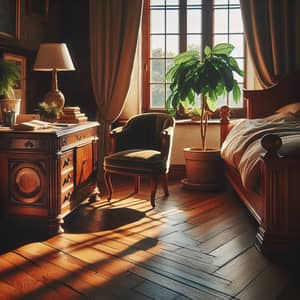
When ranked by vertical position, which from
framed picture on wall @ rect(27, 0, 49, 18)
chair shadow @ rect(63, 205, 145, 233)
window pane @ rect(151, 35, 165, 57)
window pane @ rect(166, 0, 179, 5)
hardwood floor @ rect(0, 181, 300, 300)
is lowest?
hardwood floor @ rect(0, 181, 300, 300)

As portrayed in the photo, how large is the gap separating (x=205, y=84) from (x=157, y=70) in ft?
3.40

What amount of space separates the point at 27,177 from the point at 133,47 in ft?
7.06

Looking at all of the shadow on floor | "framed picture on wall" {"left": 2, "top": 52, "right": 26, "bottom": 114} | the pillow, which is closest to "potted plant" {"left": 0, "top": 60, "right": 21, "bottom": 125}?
"framed picture on wall" {"left": 2, "top": 52, "right": 26, "bottom": 114}

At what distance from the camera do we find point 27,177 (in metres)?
2.84

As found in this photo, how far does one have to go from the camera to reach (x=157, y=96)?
503 centimetres

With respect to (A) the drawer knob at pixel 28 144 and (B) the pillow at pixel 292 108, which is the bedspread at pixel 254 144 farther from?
(A) the drawer knob at pixel 28 144

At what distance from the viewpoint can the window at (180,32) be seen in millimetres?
4852

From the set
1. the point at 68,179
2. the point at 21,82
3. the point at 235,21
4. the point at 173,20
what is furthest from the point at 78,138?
the point at 235,21

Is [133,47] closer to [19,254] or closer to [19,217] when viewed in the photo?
[19,217]

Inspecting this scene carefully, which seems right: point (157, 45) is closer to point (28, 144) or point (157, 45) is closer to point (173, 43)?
point (173, 43)

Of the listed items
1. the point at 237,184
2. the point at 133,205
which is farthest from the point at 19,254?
the point at 237,184

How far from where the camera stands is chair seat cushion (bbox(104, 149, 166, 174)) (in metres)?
3.49

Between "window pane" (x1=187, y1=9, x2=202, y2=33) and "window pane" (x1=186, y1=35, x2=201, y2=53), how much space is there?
0.06 metres

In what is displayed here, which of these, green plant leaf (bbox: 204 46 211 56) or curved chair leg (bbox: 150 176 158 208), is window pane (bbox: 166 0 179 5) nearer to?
green plant leaf (bbox: 204 46 211 56)
